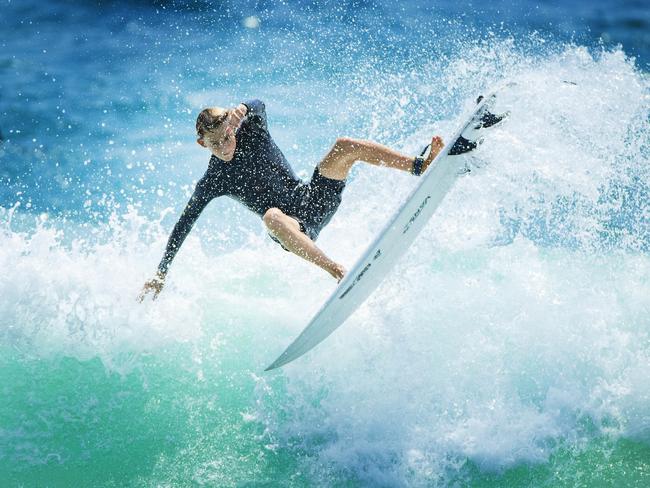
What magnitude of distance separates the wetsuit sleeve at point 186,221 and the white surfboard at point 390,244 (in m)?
1.24

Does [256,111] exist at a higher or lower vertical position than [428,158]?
lower

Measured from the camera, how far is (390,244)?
3.42 m

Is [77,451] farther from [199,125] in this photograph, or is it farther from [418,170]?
[418,170]

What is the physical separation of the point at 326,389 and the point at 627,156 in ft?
17.7

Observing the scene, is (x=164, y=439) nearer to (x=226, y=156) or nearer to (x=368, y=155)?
(x=226, y=156)

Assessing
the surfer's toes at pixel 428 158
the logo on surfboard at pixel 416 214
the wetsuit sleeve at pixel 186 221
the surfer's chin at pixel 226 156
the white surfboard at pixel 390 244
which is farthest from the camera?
the wetsuit sleeve at pixel 186 221

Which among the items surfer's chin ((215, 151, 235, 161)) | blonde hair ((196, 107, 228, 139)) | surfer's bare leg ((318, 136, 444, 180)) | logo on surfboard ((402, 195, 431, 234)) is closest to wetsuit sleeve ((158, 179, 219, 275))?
surfer's chin ((215, 151, 235, 161))

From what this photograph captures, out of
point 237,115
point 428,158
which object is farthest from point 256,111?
point 428,158

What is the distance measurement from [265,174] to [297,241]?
0.81m

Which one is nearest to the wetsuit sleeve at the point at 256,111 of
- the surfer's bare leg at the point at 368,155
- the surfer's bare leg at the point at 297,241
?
the surfer's bare leg at the point at 368,155

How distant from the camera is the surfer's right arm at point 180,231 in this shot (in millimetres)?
3875

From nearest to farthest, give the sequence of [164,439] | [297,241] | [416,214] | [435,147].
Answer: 1. [297,241]
2. [416,214]
3. [435,147]
4. [164,439]

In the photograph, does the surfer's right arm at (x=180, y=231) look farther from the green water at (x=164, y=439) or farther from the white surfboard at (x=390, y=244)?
the white surfboard at (x=390, y=244)

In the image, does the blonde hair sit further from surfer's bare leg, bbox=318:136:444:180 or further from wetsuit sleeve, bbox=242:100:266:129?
surfer's bare leg, bbox=318:136:444:180
